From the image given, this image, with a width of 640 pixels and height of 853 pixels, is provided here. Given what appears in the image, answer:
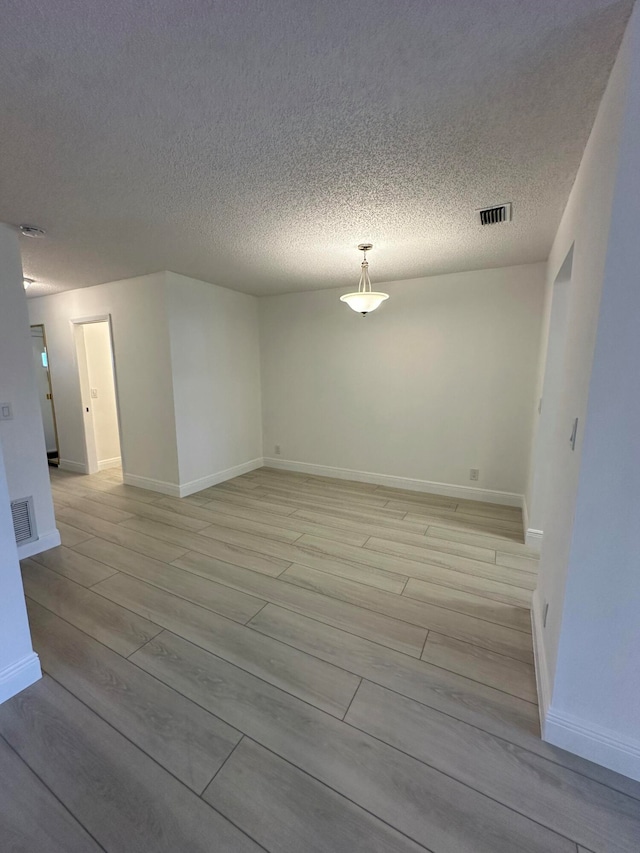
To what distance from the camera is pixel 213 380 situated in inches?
172

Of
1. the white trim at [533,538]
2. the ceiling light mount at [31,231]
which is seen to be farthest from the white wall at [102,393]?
the white trim at [533,538]

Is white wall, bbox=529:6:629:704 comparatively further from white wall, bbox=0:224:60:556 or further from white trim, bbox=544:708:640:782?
white wall, bbox=0:224:60:556

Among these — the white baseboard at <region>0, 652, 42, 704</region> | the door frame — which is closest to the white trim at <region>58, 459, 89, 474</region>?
the door frame

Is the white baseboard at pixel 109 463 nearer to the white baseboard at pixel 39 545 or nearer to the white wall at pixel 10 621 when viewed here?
the white baseboard at pixel 39 545

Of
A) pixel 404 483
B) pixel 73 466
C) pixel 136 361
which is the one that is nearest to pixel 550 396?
pixel 404 483

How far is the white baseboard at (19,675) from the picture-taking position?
5.05ft

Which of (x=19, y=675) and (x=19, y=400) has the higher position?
(x=19, y=400)

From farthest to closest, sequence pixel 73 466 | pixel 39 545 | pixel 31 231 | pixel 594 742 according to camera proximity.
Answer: pixel 73 466 < pixel 39 545 < pixel 31 231 < pixel 594 742

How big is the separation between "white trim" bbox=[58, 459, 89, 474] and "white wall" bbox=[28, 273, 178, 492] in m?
0.66

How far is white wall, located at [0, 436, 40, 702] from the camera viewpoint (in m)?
1.53

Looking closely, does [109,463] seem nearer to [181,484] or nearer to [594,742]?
[181,484]

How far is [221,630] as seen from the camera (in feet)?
6.43

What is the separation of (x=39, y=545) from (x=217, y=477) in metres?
1.96

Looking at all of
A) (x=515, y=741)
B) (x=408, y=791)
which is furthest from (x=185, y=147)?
(x=515, y=741)
